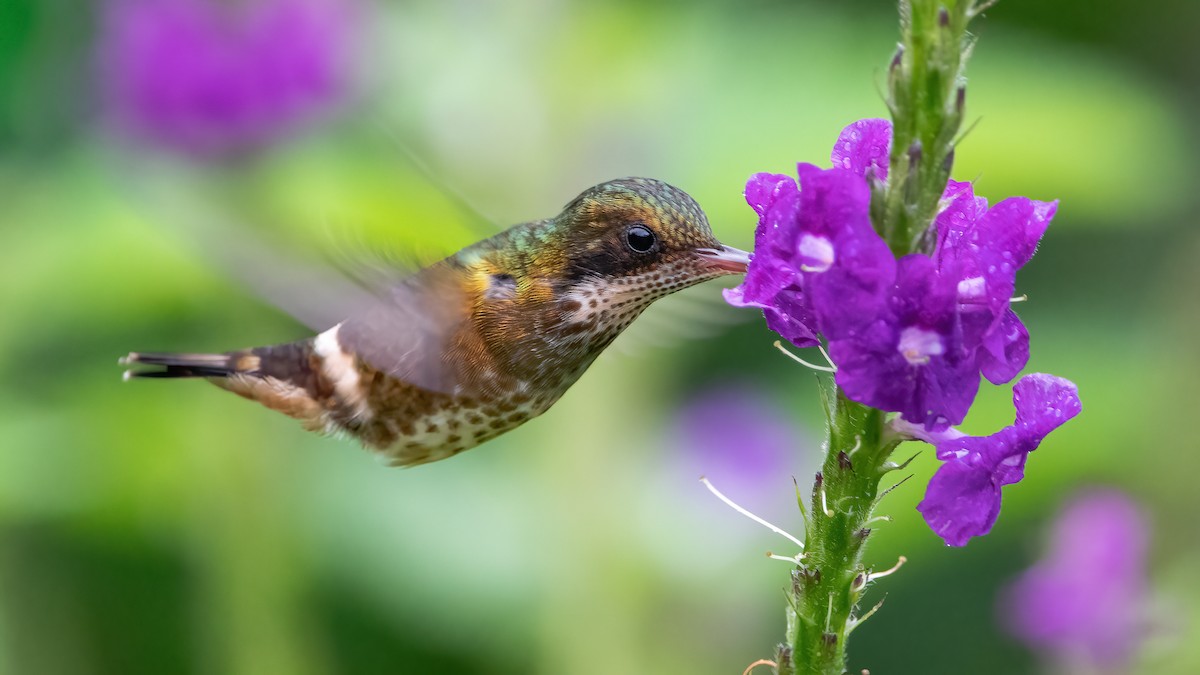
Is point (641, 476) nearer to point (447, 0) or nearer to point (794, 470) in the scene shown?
point (794, 470)

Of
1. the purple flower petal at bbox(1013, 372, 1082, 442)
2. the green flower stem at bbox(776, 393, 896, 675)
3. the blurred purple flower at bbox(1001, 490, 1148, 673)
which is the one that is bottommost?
the blurred purple flower at bbox(1001, 490, 1148, 673)

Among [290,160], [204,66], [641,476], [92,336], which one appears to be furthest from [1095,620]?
[92,336]

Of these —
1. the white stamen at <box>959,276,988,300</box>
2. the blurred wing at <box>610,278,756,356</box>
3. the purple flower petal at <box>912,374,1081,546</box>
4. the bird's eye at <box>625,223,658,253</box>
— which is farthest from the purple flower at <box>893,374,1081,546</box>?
the blurred wing at <box>610,278,756,356</box>

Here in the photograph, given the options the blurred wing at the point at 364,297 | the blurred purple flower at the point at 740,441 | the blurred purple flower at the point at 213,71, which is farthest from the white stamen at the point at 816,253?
the blurred purple flower at the point at 740,441

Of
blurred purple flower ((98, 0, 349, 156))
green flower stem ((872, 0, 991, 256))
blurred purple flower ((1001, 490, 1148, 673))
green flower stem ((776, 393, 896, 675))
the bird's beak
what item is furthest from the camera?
blurred purple flower ((98, 0, 349, 156))

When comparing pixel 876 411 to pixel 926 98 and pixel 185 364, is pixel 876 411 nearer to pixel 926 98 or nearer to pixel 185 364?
pixel 926 98

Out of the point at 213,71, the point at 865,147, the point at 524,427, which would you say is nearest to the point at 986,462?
the point at 865,147

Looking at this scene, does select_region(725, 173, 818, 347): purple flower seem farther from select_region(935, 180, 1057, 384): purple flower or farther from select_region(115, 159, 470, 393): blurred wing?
select_region(115, 159, 470, 393): blurred wing
